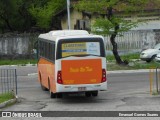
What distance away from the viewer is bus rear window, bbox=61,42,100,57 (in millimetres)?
21094

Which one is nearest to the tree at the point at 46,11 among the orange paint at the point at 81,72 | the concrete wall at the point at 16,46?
the concrete wall at the point at 16,46

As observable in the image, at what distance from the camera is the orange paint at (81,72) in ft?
68.5

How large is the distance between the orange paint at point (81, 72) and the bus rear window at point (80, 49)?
0.33 metres

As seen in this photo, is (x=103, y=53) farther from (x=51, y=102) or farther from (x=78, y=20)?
(x=78, y=20)

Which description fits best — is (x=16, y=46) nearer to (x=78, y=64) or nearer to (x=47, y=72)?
(x=47, y=72)

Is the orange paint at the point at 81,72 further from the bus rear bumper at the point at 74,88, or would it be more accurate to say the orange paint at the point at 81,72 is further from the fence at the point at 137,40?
the fence at the point at 137,40

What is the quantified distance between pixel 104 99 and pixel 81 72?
1811 millimetres

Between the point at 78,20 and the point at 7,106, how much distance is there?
37.6 m

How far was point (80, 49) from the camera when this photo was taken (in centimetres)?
2122

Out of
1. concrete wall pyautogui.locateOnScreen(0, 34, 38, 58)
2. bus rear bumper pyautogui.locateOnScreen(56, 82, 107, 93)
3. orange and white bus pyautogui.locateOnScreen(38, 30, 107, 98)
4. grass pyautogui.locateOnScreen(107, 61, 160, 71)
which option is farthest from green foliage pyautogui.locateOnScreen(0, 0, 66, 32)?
bus rear bumper pyautogui.locateOnScreen(56, 82, 107, 93)

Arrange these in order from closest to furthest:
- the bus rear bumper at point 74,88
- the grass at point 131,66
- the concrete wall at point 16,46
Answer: the bus rear bumper at point 74,88 → the grass at point 131,66 → the concrete wall at point 16,46

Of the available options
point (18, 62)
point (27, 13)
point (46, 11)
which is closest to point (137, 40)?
point (18, 62)

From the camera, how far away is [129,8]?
118ft

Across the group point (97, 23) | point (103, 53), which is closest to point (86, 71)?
point (103, 53)
